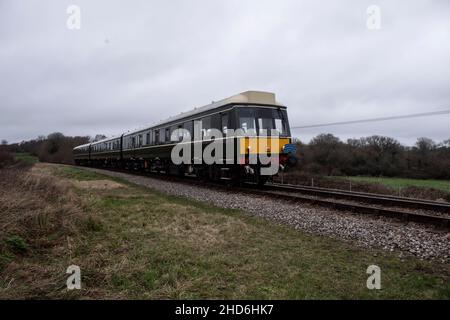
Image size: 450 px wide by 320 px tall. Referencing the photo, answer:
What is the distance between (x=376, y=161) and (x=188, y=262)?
45414mm

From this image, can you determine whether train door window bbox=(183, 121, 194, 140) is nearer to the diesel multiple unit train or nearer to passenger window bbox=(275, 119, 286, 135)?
the diesel multiple unit train

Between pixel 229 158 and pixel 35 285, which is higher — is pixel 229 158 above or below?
above

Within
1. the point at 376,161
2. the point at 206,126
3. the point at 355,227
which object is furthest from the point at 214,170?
the point at 376,161

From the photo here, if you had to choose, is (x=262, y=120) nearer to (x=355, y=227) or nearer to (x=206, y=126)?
(x=206, y=126)

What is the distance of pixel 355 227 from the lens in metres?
6.82

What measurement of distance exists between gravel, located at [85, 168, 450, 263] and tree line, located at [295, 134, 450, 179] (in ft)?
95.9

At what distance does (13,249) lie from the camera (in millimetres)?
4809

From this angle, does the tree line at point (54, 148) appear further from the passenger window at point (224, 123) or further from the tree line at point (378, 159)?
the passenger window at point (224, 123)

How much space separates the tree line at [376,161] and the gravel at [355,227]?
2922 cm

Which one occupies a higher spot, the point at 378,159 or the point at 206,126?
the point at 206,126

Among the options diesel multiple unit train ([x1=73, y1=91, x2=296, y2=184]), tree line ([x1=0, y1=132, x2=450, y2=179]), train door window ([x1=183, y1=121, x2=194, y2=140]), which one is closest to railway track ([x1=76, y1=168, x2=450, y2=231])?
diesel multiple unit train ([x1=73, y1=91, x2=296, y2=184])
